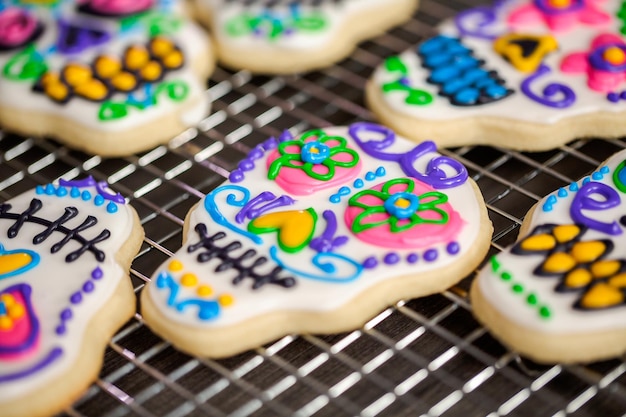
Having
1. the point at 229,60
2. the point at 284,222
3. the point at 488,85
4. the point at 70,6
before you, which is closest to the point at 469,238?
the point at 284,222

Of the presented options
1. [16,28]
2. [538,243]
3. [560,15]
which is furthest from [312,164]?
[16,28]

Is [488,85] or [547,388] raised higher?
[488,85]

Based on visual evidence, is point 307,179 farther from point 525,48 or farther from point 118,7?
point 118,7

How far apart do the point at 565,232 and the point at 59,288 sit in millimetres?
706

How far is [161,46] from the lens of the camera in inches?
67.2

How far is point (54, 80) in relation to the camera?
1.65 m

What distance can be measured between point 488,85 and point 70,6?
833 mm

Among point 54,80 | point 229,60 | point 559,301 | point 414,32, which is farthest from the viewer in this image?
point 414,32

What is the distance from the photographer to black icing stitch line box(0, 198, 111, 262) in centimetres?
133

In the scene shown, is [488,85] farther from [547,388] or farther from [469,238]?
[547,388]

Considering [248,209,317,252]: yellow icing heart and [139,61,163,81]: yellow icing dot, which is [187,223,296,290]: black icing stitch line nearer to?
[248,209,317,252]: yellow icing heart

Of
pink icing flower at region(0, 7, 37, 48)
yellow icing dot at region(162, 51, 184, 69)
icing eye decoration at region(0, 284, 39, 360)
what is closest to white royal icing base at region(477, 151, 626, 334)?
icing eye decoration at region(0, 284, 39, 360)

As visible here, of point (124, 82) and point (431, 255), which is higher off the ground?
point (124, 82)

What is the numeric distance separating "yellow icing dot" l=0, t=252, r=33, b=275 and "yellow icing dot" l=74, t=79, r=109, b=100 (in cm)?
39
